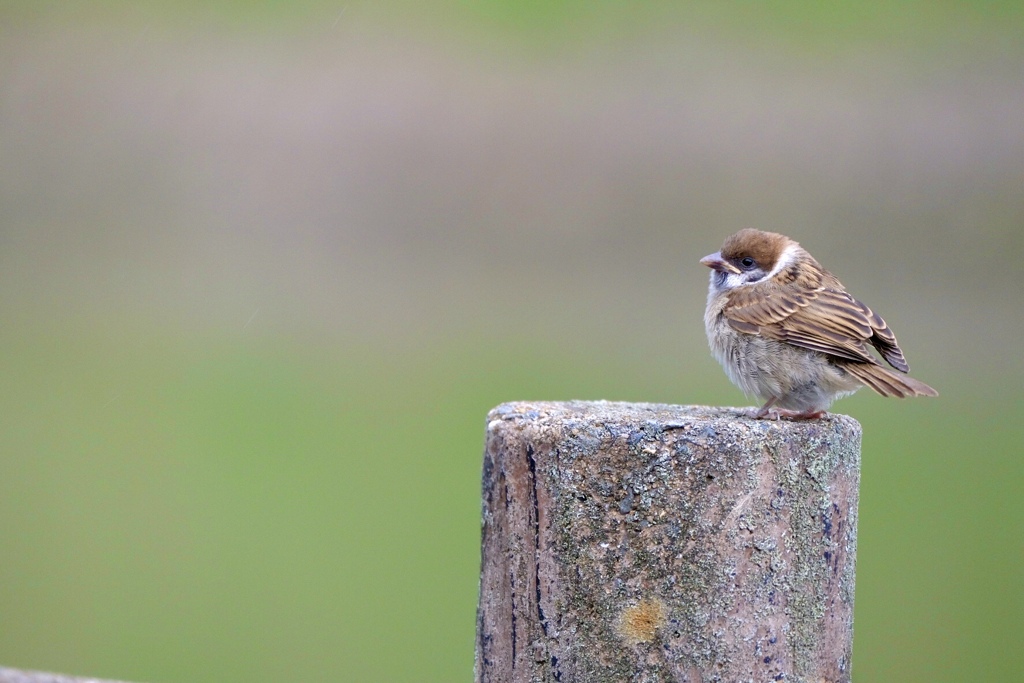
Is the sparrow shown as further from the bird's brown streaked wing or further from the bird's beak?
the bird's beak

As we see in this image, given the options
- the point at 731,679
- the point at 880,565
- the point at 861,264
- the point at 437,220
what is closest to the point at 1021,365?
the point at 861,264

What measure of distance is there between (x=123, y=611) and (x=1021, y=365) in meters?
10.9

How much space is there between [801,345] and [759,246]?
2.38ft

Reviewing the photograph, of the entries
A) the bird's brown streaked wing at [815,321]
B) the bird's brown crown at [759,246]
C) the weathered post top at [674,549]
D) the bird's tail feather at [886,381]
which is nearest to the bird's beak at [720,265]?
the bird's brown crown at [759,246]

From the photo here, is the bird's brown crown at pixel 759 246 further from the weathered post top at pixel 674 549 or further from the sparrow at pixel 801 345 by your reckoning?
the weathered post top at pixel 674 549

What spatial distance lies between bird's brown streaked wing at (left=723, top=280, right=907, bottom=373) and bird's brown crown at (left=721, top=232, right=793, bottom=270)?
0.32 m

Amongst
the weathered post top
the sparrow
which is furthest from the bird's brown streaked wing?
the weathered post top

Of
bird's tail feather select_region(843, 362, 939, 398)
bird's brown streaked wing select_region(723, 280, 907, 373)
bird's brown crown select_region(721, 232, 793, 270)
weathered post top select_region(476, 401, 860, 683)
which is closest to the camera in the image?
weathered post top select_region(476, 401, 860, 683)

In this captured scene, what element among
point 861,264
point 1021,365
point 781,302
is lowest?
point 781,302

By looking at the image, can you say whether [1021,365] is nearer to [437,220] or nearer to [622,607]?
[437,220]

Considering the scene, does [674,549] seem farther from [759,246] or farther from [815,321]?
[759,246]

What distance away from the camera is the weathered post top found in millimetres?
2439

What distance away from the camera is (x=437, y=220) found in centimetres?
1884

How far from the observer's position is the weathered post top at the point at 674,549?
8.00 ft
